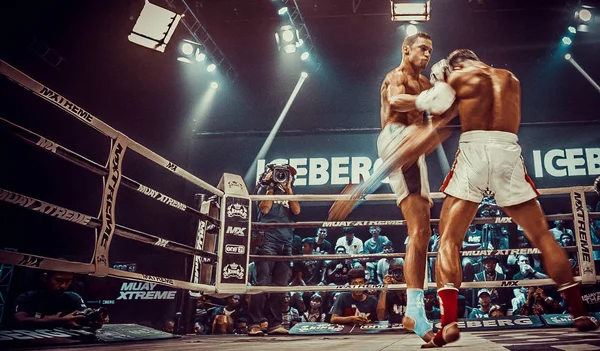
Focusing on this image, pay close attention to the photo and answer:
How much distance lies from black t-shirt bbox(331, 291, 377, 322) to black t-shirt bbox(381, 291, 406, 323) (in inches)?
7.9

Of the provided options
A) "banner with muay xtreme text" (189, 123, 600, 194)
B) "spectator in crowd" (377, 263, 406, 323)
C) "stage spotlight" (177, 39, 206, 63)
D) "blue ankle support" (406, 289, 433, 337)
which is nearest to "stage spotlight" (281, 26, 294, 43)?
"stage spotlight" (177, 39, 206, 63)

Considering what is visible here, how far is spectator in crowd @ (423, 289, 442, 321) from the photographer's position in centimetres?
462

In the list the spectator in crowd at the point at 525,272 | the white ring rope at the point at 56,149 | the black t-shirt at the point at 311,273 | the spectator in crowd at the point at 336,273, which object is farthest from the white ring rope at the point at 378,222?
the black t-shirt at the point at 311,273

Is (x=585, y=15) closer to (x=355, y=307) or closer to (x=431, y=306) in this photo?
(x=431, y=306)

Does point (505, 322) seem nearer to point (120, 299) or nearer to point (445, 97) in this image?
point (445, 97)

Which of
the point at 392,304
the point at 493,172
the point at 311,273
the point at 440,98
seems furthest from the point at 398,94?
the point at 311,273

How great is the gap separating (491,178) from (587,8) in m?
6.31

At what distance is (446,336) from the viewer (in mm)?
1772

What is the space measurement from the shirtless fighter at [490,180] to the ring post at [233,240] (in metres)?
1.88

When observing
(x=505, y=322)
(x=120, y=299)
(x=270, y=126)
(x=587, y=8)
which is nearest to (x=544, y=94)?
(x=587, y=8)

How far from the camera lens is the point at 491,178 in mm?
2057

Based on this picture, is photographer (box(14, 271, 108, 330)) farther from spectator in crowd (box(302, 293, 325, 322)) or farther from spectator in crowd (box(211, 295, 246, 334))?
spectator in crowd (box(302, 293, 325, 322))

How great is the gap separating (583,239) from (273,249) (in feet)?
8.34

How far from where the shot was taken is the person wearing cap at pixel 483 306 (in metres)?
4.91
